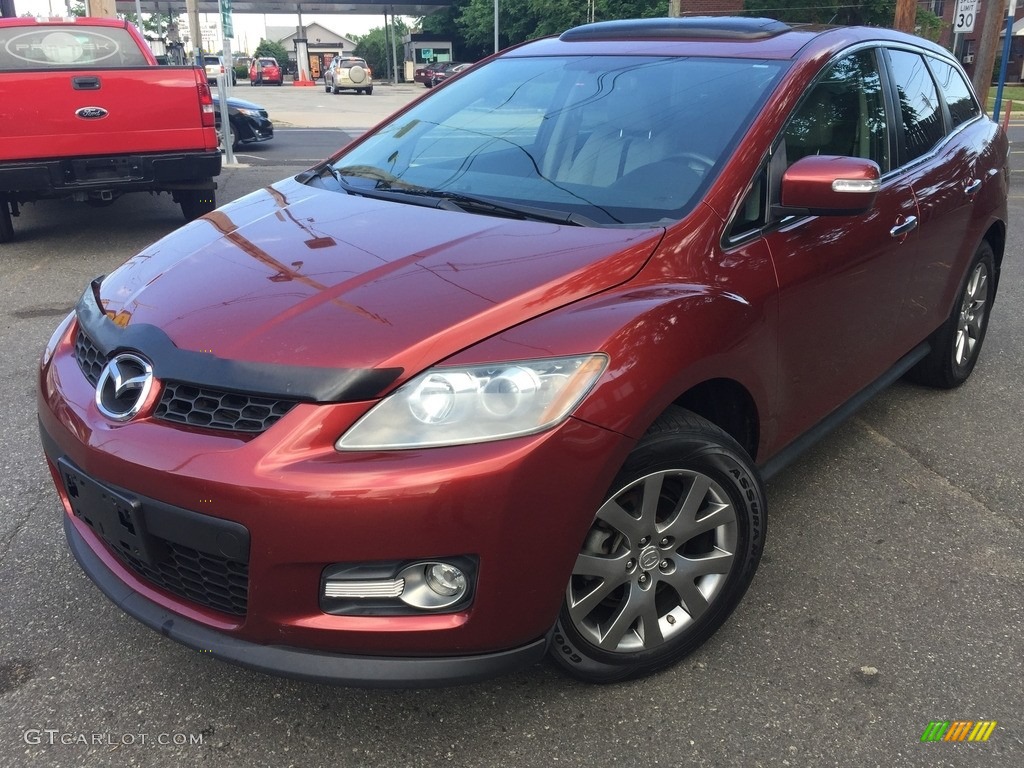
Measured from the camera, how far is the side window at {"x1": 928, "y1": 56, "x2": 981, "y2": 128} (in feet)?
13.5

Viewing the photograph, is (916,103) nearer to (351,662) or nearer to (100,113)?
(351,662)

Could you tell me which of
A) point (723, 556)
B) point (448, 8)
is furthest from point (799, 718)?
point (448, 8)

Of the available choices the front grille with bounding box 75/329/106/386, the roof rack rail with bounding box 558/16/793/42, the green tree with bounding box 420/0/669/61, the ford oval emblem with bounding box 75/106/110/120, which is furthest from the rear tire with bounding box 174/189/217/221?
the green tree with bounding box 420/0/669/61

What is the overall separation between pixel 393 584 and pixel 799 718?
111 cm

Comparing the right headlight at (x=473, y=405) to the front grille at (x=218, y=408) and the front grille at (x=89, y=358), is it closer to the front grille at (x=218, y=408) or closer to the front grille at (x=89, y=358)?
the front grille at (x=218, y=408)

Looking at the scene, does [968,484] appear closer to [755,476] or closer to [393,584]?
[755,476]

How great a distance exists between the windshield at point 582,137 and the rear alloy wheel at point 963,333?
79.2 inches

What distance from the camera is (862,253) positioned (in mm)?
3008

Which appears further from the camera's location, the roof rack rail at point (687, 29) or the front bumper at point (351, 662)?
the roof rack rail at point (687, 29)

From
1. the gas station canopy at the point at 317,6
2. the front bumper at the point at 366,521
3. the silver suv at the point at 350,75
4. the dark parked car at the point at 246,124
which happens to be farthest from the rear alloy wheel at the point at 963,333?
the gas station canopy at the point at 317,6

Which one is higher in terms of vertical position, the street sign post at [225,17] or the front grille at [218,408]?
the street sign post at [225,17]

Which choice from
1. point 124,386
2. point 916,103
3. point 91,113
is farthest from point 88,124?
point 916,103

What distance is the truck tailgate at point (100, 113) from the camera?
6547mm

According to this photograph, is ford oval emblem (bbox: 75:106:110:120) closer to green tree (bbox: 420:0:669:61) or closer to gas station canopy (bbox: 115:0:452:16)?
green tree (bbox: 420:0:669:61)
